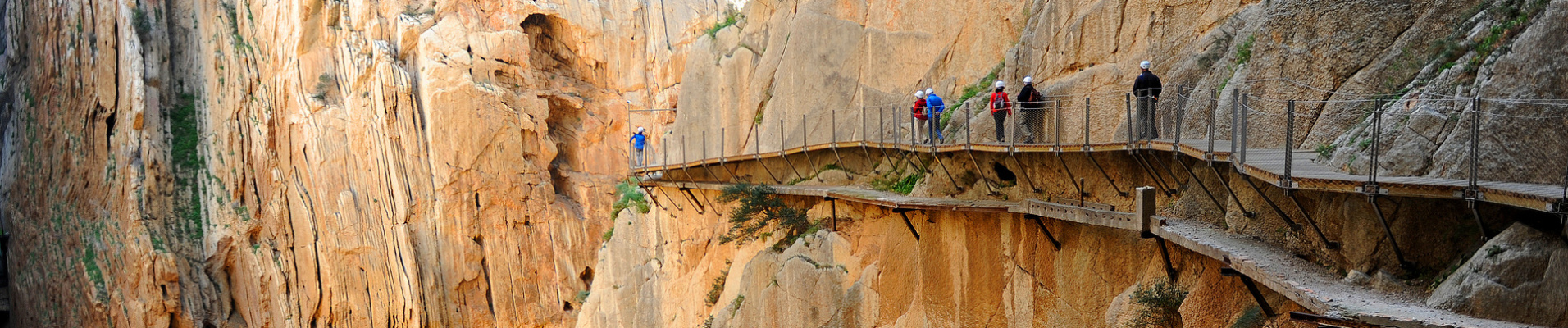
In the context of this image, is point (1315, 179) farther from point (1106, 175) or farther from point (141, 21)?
point (141, 21)

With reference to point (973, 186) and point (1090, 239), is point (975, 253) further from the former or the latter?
point (1090, 239)

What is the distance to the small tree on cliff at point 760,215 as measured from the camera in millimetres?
16750

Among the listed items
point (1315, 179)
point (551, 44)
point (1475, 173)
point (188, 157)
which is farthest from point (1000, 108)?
point (188, 157)

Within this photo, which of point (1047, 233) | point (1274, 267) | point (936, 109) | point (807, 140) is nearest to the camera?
point (1274, 267)

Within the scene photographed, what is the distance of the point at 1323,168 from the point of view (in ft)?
23.9

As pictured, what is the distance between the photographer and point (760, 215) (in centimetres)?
1775

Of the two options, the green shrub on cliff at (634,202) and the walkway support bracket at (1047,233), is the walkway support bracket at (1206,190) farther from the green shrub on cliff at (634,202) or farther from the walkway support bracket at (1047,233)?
the green shrub on cliff at (634,202)

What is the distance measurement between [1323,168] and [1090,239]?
11.8 ft

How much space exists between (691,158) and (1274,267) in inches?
627

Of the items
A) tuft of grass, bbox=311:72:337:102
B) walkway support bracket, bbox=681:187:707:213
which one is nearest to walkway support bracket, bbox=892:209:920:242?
walkway support bracket, bbox=681:187:707:213

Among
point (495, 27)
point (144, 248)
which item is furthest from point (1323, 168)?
point (144, 248)

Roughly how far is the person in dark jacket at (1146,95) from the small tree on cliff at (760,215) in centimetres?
705

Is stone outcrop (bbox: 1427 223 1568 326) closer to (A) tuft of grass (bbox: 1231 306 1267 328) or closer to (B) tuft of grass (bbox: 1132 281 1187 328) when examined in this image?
(A) tuft of grass (bbox: 1231 306 1267 328)

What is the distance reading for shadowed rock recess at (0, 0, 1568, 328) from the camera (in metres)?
6.88
